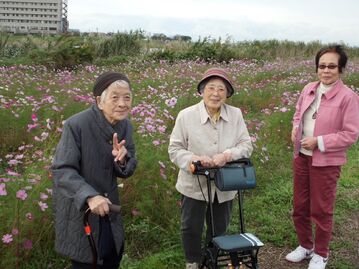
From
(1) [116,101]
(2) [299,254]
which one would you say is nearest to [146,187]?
(2) [299,254]

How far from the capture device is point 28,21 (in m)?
77.6

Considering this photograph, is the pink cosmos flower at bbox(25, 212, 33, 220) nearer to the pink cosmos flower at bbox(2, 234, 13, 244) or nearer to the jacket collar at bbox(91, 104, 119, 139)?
the pink cosmos flower at bbox(2, 234, 13, 244)

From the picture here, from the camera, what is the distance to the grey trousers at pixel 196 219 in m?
3.32

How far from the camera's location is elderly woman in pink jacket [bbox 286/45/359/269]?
3422mm

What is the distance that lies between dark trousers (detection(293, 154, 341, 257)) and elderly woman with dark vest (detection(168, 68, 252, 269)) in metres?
0.80

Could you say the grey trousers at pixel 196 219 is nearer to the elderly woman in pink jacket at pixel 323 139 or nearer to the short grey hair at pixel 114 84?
the elderly woman in pink jacket at pixel 323 139

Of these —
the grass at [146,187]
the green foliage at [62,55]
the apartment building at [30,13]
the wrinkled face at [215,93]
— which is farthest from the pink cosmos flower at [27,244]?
the apartment building at [30,13]

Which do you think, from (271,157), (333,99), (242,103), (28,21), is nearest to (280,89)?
(242,103)

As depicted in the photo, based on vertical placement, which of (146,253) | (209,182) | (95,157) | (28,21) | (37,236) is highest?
→ (28,21)

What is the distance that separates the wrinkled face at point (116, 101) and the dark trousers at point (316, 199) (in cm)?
194

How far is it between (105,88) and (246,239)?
1.30 metres

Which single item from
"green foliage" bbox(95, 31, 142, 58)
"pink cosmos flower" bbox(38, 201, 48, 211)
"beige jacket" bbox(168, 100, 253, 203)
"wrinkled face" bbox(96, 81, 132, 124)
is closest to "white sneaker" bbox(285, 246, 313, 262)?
"beige jacket" bbox(168, 100, 253, 203)

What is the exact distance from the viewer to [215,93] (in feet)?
10.0

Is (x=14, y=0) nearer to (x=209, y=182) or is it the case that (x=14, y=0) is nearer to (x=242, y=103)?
(x=242, y=103)
